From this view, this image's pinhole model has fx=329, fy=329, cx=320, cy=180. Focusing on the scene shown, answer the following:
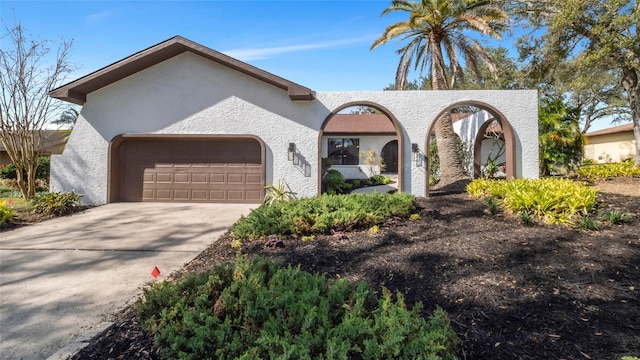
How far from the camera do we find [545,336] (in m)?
2.54

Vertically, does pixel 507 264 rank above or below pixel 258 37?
below

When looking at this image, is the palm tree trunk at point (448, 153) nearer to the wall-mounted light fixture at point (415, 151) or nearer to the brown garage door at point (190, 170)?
the wall-mounted light fixture at point (415, 151)

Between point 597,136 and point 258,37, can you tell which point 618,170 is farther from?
point 597,136

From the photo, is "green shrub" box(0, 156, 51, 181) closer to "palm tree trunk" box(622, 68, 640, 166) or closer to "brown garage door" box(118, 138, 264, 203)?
"brown garage door" box(118, 138, 264, 203)

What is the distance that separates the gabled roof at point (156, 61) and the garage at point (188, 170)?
1.82 meters

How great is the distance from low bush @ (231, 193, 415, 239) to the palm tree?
6.34 m

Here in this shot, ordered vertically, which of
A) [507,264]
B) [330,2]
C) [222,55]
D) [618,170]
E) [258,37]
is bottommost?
[507,264]

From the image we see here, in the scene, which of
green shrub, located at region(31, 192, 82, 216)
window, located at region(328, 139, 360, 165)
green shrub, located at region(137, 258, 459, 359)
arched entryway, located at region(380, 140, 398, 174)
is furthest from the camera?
arched entryway, located at region(380, 140, 398, 174)

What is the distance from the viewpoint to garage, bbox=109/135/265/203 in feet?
34.8

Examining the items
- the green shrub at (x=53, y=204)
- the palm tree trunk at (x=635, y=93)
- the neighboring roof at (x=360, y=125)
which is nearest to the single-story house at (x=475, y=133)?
the palm tree trunk at (x=635, y=93)

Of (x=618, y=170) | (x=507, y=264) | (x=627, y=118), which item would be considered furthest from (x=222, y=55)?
(x=627, y=118)

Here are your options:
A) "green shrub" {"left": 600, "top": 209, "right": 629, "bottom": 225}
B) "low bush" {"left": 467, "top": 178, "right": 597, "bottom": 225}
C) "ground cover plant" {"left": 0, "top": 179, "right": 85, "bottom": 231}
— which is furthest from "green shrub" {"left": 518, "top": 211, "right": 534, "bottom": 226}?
"ground cover plant" {"left": 0, "top": 179, "right": 85, "bottom": 231}

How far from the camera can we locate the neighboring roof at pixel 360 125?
62.0ft

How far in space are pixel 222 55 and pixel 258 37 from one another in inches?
52.3
